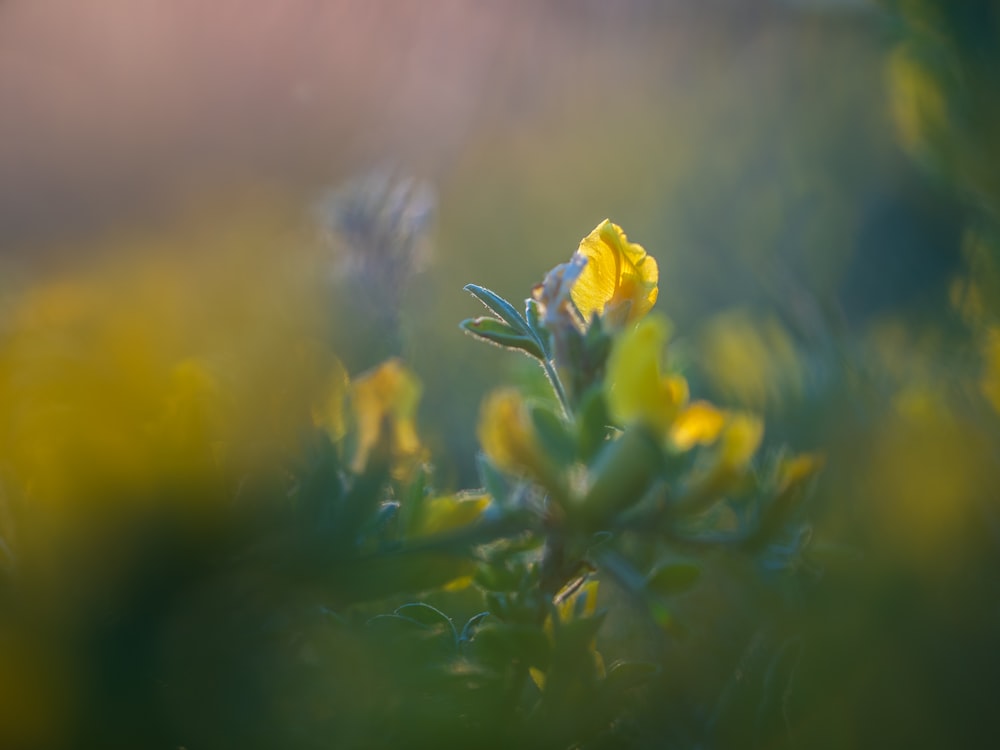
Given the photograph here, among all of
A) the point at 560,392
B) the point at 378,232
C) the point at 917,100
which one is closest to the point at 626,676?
the point at 560,392

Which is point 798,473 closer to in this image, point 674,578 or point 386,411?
point 674,578

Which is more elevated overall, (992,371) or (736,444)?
(736,444)

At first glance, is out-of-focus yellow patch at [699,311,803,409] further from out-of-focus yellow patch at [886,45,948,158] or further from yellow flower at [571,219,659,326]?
yellow flower at [571,219,659,326]

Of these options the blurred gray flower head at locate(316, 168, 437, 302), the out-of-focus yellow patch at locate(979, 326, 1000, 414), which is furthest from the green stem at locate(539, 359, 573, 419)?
the out-of-focus yellow patch at locate(979, 326, 1000, 414)

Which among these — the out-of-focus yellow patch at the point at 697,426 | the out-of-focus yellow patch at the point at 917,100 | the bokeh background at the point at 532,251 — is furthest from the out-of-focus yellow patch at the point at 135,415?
the out-of-focus yellow patch at the point at 917,100

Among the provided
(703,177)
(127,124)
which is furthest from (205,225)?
(127,124)

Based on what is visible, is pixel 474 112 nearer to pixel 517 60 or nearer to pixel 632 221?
pixel 517 60

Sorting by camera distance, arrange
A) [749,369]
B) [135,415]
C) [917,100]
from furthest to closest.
Answer: [917,100], [749,369], [135,415]
